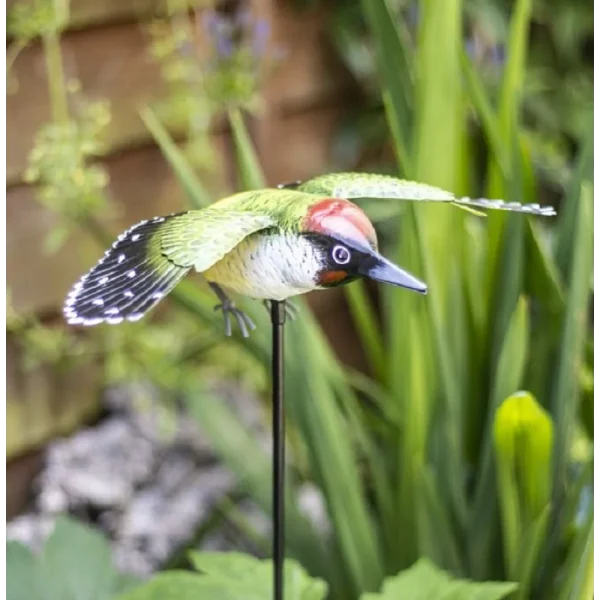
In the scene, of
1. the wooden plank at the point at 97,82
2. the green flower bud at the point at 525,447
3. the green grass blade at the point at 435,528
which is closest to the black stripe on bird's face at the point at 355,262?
the green flower bud at the point at 525,447

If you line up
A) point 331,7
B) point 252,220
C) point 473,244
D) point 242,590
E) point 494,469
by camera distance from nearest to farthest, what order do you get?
1. point 252,220
2. point 242,590
3. point 494,469
4. point 473,244
5. point 331,7

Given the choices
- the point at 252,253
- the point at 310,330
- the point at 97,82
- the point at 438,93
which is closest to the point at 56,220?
the point at 97,82

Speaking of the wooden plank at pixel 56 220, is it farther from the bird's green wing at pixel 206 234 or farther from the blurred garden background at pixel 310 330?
the bird's green wing at pixel 206 234

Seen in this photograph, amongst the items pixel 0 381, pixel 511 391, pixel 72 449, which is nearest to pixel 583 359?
pixel 511 391

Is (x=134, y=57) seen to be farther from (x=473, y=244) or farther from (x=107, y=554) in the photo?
(x=107, y=554)

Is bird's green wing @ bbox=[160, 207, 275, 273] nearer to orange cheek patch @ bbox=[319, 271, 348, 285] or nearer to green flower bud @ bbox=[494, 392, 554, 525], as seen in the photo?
orange cheek patch @ bbox=[319, 271, 348, 285]

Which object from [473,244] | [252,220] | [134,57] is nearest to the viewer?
[252,220]

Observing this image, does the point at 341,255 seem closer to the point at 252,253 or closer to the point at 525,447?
the point at 252,253
